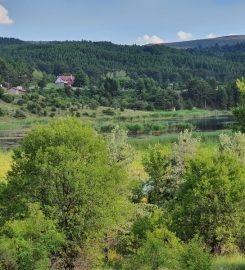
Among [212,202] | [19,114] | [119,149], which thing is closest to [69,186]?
[212,202]

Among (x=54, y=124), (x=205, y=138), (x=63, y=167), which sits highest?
(x=54, y=124)

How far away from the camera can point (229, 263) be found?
32.5 meters

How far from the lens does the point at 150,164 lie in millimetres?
44844

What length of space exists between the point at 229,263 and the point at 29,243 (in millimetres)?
12094

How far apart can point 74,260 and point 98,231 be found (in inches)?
125

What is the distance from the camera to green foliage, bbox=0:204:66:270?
29688 mm

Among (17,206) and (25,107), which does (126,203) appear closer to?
(17,206)

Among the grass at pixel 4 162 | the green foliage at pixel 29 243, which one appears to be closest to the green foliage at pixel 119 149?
the green foliage at pixel 29 243

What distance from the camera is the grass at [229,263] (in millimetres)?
31202

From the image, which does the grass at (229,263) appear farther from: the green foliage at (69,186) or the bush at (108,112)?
the bush at (108,112)

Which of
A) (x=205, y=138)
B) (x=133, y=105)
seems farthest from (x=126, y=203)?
(x=133, y=105)

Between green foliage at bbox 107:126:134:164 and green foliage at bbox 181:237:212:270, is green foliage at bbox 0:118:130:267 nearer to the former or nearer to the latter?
green foliage at bbox 107:126:134:164

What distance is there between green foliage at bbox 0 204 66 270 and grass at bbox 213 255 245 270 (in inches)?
372

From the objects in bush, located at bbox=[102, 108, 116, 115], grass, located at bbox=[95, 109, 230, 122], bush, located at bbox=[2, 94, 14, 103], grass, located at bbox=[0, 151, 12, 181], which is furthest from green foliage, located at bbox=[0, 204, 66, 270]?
bush, located at bbox=[2, 94, 14, 103]
